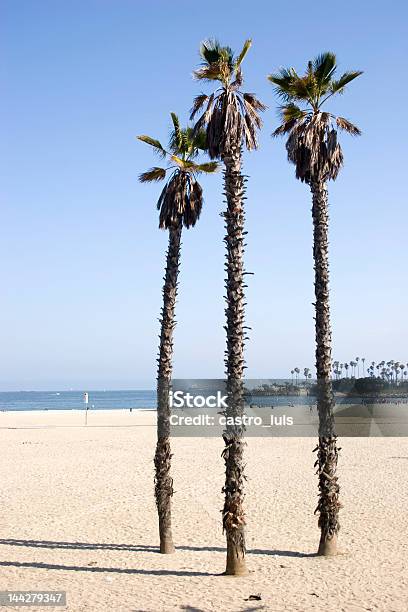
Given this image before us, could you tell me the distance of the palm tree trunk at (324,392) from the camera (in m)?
15.0

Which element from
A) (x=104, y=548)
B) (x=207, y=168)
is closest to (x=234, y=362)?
(x=207, y=168)

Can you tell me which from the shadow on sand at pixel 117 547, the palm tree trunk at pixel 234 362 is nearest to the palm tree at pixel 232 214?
the palm tree trunk at pixel 234 362

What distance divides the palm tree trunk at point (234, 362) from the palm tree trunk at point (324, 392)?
252 centimetres

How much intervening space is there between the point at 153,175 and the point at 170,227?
58.1 inches

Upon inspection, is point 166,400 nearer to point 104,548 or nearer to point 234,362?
point 234,362

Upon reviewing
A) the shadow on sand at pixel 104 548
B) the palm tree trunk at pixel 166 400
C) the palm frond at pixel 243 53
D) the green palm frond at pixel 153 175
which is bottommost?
the shadow on sand at pixel 104 548

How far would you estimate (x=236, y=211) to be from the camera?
13922 mm

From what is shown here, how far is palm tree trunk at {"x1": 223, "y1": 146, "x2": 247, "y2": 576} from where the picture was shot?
13.1m

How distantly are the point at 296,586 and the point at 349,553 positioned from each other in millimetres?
2857

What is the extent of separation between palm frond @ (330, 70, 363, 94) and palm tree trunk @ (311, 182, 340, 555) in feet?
7.63

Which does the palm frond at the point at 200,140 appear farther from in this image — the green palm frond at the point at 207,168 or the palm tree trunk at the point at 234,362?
the palm tree trunk at the point at 234,362

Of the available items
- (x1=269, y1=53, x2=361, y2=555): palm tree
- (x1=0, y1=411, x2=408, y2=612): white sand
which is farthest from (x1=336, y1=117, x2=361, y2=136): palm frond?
(x1=0, y1=411, x2=408, y2=612): white sand

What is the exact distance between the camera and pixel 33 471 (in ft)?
90.8

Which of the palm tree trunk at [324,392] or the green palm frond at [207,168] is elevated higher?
the green palm frond at [207,168]
